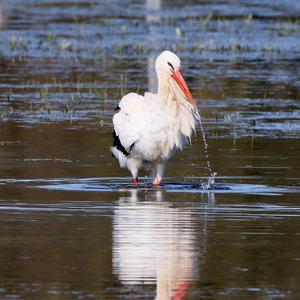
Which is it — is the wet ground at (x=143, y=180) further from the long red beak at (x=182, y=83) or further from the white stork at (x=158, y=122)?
the long red beak at (x=182, y=83)

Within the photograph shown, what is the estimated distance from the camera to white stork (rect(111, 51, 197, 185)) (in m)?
13.3

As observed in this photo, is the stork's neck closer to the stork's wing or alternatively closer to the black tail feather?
the stork's wing

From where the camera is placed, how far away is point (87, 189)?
12758 mm

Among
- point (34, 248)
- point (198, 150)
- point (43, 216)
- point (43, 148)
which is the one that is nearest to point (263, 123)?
point (198, 150)

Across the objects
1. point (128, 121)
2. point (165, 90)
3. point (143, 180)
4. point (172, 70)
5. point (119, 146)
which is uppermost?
point (172, 70)

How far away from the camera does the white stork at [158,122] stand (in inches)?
524

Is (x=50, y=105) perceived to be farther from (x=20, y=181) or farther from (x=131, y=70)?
(x=20, y=181)

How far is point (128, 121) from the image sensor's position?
13.4 metres

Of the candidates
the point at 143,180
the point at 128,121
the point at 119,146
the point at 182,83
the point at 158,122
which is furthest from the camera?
the point at 143,180

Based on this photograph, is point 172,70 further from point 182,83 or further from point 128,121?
point 128,121

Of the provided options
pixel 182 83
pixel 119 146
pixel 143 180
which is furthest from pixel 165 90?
pixel 143 180

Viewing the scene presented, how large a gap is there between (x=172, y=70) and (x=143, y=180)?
4.01 ft

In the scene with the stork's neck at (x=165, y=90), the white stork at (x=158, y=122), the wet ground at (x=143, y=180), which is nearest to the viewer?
the wet ground at (x=143, y=180)

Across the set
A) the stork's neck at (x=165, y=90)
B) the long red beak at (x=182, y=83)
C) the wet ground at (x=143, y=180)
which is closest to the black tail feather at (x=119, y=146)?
the wet ground at (x=143, y=180)
